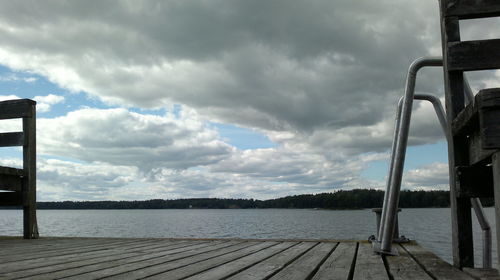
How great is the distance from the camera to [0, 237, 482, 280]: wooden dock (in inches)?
134

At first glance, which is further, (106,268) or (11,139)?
(11,139)

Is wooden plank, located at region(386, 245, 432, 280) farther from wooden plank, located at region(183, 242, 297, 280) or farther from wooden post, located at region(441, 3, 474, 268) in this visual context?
wooden plank, located at region(183, 242, 297, 280)

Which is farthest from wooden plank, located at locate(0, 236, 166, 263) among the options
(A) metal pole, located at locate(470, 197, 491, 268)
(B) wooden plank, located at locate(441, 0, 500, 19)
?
(B) wooden plank, located at locate(441, 0, 500, 19)

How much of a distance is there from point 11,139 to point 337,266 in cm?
614

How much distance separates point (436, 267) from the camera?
378 cm

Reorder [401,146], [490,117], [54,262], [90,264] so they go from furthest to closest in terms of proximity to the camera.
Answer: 1. [401,146]
2. [54,262]
3. [90,264]
4. [490,117]

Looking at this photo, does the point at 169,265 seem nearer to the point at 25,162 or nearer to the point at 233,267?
the point at 233,267

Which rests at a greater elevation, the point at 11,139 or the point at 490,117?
the point at 11,139

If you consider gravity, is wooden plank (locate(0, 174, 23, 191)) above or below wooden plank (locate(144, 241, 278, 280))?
above

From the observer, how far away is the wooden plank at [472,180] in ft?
10.3

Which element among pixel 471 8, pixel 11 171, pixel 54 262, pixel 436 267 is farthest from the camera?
pixel 11 171

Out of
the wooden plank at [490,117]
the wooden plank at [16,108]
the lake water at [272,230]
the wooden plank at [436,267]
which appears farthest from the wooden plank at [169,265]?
the lake water at [272,230]

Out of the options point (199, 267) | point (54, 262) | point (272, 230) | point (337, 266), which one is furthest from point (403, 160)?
point (272, 230)

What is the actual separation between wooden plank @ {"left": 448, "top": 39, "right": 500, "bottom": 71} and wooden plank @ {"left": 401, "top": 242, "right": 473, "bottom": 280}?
4.96 ft
